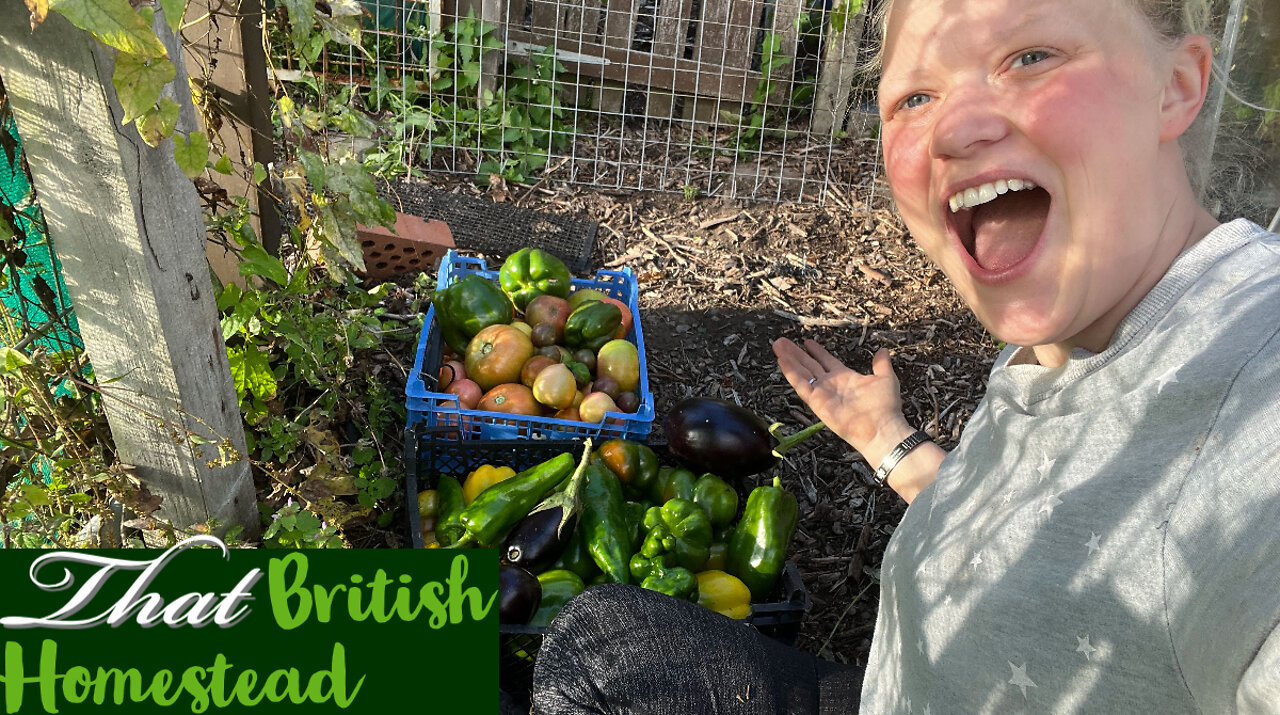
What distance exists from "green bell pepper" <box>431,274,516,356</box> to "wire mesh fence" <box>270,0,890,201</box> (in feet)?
6.35

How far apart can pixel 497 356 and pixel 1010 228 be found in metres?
2.21

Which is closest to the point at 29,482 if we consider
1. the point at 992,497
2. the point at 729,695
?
the point at 729,695

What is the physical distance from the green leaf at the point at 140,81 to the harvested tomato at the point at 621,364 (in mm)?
1989

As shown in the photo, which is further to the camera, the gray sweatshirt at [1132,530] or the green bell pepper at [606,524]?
the green bell pepper at [606,524]

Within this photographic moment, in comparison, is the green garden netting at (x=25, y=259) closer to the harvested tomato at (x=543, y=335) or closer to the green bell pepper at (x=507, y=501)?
the green bell pepper at (x=507, y=501)

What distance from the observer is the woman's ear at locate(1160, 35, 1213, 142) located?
1.25 meters

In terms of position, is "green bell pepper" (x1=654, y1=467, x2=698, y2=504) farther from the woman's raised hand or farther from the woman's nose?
the woman's nose

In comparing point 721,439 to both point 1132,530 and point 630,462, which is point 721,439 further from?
point 1132,530

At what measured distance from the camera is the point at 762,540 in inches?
110

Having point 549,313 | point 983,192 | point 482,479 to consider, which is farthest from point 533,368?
point 983,192

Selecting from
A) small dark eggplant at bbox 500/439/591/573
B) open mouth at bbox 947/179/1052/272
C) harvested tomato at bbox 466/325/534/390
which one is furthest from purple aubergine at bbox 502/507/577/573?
open mouth at bbox 947/179/1052/272

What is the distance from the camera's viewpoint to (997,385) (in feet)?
5.32

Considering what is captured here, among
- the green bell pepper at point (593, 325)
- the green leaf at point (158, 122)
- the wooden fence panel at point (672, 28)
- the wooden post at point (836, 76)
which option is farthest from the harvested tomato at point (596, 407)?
the wooden fence panel at point (672, 28)

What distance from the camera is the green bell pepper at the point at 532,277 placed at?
3780 mm
